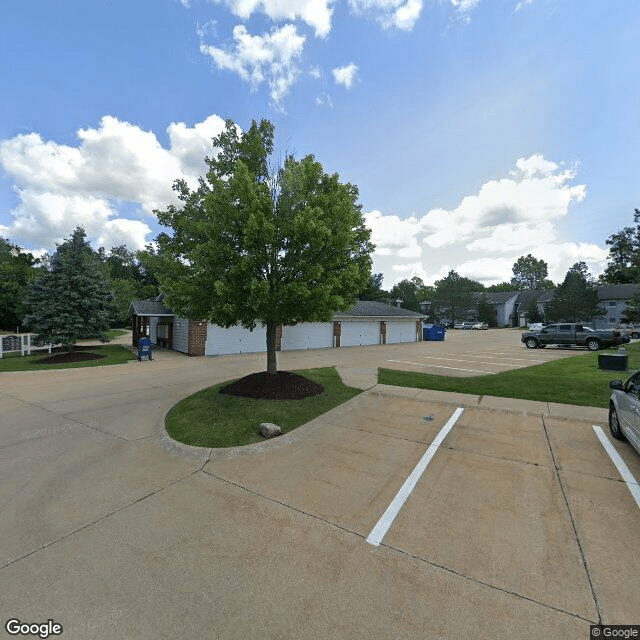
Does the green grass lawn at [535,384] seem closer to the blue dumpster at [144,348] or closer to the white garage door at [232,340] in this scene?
the white garage door at [232,340]

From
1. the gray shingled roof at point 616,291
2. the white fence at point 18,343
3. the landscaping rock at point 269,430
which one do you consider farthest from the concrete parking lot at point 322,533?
the gray shingled roof at point 616,291

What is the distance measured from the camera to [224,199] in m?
7.57

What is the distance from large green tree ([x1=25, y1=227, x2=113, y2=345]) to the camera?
16.5 metres

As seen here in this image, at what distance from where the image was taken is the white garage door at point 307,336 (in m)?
21.8

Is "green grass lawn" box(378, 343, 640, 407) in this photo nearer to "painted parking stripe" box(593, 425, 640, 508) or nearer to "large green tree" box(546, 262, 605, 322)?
"painted parking stripe" box(593, 425, 640, 508)

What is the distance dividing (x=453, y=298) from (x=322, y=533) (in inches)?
2525

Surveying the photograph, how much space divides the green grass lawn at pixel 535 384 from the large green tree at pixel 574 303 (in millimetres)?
43782

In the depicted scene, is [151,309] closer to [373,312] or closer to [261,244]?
[261,244]

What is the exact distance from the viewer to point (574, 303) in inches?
1844

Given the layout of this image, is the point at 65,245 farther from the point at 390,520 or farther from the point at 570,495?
the point at 570,495

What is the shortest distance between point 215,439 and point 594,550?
537cm

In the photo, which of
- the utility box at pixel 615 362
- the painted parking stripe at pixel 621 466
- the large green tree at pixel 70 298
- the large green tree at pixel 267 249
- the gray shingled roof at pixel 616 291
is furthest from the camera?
the gray shingled roof at pixel 616 291

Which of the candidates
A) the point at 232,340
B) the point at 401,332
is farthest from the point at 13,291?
the point at 401,332

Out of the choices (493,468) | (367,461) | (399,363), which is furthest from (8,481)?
(399,363)
